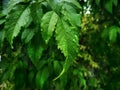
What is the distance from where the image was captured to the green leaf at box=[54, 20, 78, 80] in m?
0.64

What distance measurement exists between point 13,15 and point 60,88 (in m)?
0.90

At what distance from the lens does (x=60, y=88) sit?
5.16 feet

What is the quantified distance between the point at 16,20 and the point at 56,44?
0.18 meters

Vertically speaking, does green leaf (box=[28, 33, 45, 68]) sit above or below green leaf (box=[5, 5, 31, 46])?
below

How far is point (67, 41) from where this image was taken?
639mm

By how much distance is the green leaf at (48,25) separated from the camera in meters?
0.67

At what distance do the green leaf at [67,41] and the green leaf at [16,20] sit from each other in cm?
9

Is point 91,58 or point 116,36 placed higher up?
point 116,36

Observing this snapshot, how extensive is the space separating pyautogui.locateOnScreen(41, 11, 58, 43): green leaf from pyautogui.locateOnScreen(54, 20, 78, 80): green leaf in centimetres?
1

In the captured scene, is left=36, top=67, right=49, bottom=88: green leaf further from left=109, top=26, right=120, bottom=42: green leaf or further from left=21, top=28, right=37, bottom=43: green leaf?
left=21, top=28, right=37, bottom=43: green leaf

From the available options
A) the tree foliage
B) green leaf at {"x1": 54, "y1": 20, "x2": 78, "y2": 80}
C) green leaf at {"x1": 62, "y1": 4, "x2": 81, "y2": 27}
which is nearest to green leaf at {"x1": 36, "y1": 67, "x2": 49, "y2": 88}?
the tree foliage

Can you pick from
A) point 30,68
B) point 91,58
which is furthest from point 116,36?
point 91,58

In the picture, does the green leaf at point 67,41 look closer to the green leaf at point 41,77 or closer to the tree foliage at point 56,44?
the tree foliage at point 56,44

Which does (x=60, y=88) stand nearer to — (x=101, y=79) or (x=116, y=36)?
(x=116, y=36)
